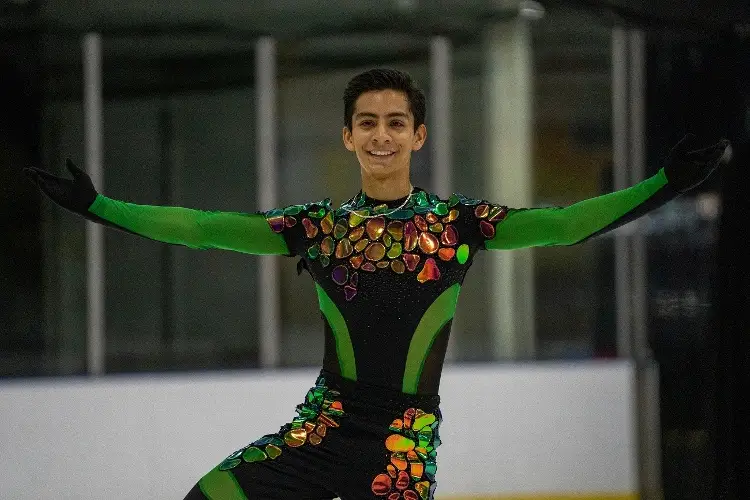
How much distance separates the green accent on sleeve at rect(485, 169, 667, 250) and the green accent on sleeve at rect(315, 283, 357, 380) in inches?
16.1

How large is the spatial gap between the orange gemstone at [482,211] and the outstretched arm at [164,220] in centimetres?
48

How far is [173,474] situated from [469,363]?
1.43 meters

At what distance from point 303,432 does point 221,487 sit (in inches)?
8.7

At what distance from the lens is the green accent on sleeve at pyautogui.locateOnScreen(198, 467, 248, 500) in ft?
8.44

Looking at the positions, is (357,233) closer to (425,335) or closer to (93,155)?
(425,335)

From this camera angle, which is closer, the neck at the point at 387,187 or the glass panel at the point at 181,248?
the neck at the point at 387,187

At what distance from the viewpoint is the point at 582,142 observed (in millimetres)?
5715

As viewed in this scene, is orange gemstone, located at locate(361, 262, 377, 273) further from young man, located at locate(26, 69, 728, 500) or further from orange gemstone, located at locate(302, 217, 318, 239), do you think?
orange gemstone, located at locate(302, 217, 318, 239)

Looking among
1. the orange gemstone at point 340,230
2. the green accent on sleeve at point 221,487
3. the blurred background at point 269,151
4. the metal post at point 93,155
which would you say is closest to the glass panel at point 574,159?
the blurred background at point 269,151

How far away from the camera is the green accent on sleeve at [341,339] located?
2.70 meters

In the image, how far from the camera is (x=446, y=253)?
108 inches

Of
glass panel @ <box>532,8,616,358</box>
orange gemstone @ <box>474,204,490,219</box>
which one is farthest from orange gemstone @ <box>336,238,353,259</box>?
glass panel @ <box>532,8,616,358</box>

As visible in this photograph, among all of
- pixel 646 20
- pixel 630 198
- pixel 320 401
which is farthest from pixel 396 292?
pixel 646 20

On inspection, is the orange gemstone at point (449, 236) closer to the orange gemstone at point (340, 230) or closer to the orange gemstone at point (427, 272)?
the orange gemstone at point (427, 272)
